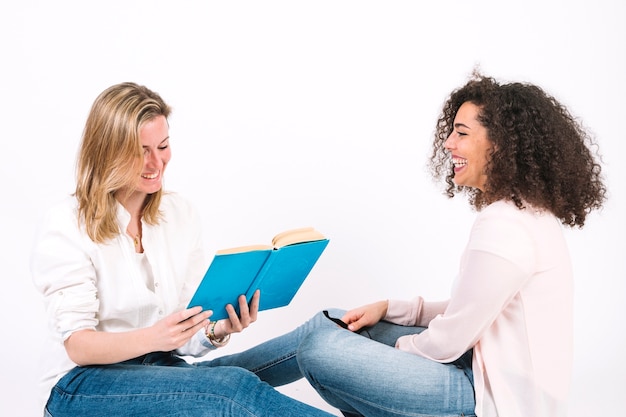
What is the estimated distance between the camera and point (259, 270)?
6.94ft

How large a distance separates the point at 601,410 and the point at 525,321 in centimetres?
162

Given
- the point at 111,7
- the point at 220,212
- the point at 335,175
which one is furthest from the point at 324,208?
the point at 111,7

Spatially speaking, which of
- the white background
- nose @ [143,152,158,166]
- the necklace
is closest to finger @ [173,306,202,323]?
the necklace

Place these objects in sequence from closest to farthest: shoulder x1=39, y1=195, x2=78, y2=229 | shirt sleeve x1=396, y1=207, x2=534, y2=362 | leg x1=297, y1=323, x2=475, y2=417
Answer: shirt sleeve x1=396, y1=207, x2=534, y2=362, leg x1=297, y1=323, x2=475, y2=417, shoulder x1=39, y1=195, x2=78, y2=229


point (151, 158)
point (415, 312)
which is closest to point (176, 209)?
point (151, 158)

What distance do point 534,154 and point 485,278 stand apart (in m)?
0.43

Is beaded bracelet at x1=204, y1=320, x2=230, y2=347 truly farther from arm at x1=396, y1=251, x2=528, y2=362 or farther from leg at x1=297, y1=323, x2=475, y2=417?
arm at x1=396, y1=251, x2=528, y2=362

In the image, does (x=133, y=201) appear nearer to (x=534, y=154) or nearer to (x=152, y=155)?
(x=152, y=155)

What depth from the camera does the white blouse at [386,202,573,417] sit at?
1844 mm

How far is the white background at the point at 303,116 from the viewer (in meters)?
3.60

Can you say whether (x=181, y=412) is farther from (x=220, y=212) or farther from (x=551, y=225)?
(x=220, y=212)

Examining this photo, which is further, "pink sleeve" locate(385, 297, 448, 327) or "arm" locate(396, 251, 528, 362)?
"pink sleeve" locate(385, 297, 448, 327)

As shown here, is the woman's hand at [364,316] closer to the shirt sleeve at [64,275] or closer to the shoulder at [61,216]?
the shirt sleeve at [64,275]

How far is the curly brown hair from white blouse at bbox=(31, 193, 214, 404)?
1.03 meters
